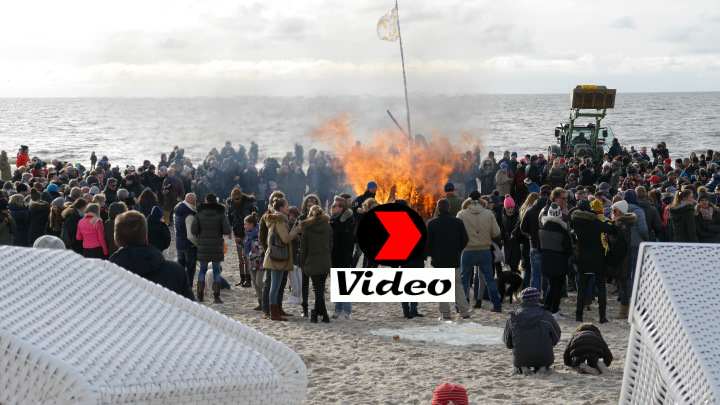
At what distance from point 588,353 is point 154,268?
14.9ft

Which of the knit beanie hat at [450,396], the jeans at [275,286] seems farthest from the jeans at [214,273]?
the knit beanie hat at [450,396]

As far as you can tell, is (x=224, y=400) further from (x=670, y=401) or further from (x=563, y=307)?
(x=563, y=307)

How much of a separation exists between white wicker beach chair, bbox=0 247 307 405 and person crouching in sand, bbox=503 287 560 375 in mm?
6104

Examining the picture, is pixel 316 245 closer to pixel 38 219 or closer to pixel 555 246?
pixel 555 246

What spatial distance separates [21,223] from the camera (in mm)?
12953

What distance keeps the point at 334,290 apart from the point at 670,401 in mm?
9887

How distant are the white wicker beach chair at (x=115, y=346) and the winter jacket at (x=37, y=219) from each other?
1034 centimetres

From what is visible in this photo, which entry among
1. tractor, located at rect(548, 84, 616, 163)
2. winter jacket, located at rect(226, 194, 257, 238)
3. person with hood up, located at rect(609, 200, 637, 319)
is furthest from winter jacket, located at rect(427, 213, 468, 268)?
tractor, located at rect(548, 84, 616, 163)

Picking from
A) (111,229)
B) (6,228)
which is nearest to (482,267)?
(111,229)

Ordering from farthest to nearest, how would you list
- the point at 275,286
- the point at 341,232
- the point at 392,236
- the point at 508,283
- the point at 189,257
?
the point at 392,236
the point at 189,257
the point at 508,283
the point at 341,232
the point at 275,286

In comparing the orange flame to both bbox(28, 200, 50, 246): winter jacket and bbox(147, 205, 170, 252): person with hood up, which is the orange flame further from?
bbox(28, 200, 50, 246): winter jacket

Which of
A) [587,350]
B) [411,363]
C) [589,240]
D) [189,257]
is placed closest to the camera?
[587,350]

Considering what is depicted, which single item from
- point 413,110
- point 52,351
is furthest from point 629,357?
point 413,110

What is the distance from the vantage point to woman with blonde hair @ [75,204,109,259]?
37.7 feet
